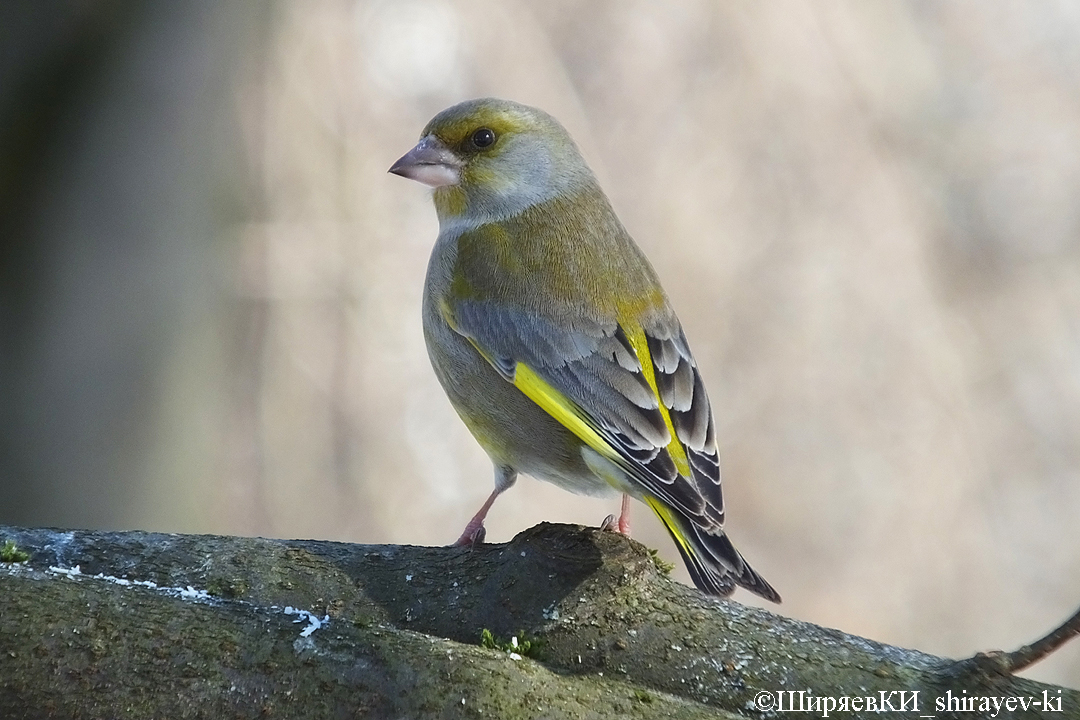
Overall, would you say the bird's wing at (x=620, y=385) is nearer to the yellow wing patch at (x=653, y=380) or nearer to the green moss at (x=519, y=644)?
the yellow wing patch at (x=653, y=380)

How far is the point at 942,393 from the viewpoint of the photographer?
7152mm

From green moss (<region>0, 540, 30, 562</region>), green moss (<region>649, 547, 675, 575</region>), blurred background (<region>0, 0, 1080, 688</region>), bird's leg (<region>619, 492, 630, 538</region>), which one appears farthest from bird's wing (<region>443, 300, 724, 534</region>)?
blurred background (<region>0, 0, 1080, 688</region>)

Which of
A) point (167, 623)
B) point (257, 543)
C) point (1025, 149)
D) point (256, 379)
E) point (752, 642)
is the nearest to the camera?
point (167, 623)

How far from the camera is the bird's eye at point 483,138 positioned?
393 centimetres

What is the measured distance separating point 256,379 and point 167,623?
17.2 ft

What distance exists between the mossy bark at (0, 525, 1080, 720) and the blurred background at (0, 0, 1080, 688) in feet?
13.7

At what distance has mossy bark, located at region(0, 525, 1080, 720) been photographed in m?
1.86

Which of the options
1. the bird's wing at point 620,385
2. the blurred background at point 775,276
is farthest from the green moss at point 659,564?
the blurred background at point 775,276

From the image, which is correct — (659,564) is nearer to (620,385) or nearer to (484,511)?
(620,385)

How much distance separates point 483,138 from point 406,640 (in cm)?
232

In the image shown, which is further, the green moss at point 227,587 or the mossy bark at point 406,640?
the green moss at point 227,587

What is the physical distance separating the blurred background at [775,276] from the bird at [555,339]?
9.71 feet

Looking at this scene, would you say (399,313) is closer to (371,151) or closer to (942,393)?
(371,151)

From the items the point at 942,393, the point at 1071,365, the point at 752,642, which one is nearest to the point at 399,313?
the point at 942,393
